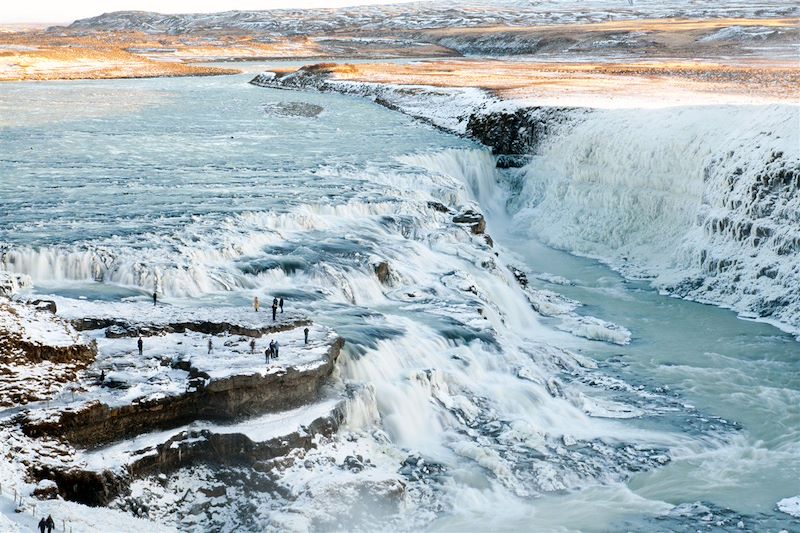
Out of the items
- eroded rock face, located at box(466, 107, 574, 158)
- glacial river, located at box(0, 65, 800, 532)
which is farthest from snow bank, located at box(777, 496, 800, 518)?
eroded rock face, located at box(466, 107, 574, 158)

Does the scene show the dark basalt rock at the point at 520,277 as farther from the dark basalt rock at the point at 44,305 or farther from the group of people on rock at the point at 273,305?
the dark basalt rock at the point at 44,305

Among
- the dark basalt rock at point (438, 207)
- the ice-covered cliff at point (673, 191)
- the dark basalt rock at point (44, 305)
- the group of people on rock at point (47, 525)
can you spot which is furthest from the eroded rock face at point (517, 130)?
the group of people on rock at point (47, 525)

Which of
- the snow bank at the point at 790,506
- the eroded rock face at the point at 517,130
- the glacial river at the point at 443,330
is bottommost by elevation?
the snow bank at the point at 790,506

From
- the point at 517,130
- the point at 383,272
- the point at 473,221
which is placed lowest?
the point at 383,272

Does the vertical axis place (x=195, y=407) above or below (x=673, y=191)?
below

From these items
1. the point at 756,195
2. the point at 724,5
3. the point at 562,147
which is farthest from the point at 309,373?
the point at 724,5

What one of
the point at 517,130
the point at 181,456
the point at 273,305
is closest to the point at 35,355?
the point at 181,456

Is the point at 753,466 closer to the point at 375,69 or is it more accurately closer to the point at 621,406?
the point at 621,406

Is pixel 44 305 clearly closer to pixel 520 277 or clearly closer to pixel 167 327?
pixel 167 327

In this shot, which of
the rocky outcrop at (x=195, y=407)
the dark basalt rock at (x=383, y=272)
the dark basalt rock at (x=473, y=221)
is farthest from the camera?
the dark basalt rock at (x=473, y=221)
